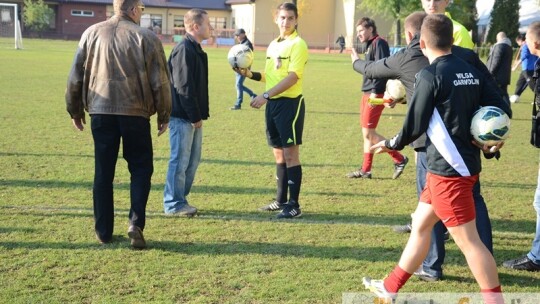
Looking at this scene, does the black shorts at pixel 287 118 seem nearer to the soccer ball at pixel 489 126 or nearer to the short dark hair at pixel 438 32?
the short dark hair at pixel 438 32

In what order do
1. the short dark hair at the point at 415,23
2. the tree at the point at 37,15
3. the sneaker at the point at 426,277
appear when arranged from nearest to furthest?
the sneaker at the point at 426,277
the short dark hair at the point at 415,23
the tree at the point at 37,15

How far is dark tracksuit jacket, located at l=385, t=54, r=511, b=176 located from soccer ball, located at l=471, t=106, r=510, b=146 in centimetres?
7

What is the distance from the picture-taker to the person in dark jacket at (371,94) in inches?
341

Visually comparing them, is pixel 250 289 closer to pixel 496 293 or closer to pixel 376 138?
pixel 496 293

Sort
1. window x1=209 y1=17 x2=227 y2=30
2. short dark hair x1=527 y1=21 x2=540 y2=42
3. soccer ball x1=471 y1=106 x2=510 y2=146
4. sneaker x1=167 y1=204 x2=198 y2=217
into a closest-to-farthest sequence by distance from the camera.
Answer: soccer ball x1=471 y1=106 x2=510 y2=146 → short dark hair x1=527 y1=21 x2=540 y2=42 → sneaker x1=167 y1=204 x2=198 y2=217 → window x1=209 y1=17 x2=227 y2=30

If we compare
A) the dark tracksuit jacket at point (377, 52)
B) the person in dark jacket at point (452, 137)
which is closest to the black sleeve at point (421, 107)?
the person in dark jacket at point (452, 137)

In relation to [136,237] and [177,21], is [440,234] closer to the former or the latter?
[136,237]

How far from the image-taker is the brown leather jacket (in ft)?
18.7

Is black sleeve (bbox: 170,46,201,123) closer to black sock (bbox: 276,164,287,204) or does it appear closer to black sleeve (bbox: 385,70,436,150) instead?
black sock (bbox: 276,164,287,204)

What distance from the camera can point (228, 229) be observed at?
6523 mm

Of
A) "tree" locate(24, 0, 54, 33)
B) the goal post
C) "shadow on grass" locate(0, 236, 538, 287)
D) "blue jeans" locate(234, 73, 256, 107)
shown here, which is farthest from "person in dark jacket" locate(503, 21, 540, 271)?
"tree" locate(24, 0, 54, 33)

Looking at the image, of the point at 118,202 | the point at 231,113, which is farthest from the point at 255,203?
the point at 231,113

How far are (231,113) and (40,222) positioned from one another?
9693mm

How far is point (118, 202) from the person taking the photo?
293 inches
